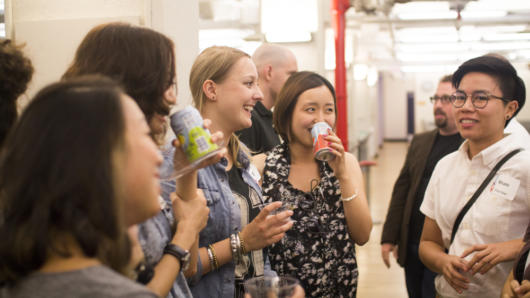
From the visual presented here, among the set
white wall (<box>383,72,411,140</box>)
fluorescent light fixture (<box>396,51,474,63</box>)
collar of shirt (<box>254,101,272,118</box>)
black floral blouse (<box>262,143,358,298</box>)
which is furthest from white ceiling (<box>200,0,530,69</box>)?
white wall (<box>383,72,411,140</box>)

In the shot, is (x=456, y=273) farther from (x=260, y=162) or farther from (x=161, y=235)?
(x=161, y=235)

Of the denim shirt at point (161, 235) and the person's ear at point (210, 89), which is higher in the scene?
the person's ear at point (210, 89)

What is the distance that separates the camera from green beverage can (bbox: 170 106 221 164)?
47.6 inches

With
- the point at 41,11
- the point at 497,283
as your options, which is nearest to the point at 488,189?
the point at 497,283

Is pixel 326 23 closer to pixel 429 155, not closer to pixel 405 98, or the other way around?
pixel 429 155

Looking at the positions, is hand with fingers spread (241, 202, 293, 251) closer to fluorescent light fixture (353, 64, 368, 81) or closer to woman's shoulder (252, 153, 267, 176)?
woman's shoulder (252, 153, 267, 176)

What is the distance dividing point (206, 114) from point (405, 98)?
21595mm

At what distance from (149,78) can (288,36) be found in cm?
465

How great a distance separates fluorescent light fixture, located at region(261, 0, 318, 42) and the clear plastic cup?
4.61 metres

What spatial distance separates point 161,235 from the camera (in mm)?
1257

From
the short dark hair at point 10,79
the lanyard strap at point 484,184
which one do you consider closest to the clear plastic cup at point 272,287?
the short dark hair at point 10,79

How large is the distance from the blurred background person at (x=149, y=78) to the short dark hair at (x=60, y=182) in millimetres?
373

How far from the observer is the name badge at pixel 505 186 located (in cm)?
185

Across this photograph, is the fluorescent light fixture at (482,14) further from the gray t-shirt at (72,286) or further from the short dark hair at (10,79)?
the gray t-shirt at (72,286)
